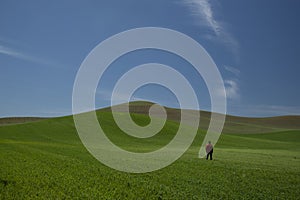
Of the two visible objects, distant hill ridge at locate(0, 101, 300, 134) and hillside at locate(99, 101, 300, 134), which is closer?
hillside at locate(99, 101, 300, 134)

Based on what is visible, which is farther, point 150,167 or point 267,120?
point 267,120

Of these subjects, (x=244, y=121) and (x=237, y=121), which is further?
(x=244, y=121)

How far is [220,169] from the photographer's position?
26953 millimetres

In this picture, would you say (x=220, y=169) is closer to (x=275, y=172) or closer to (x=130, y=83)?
(x=275, y=172)

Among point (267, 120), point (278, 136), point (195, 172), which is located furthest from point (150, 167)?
point (267, 120)

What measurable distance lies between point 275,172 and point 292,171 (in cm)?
190

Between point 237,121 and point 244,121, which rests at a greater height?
point 244,121

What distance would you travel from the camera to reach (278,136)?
8975cm

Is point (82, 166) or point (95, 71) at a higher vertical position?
point (95, 71)

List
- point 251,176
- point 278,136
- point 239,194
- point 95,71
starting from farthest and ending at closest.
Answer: point 278,136
point 95,71
point 251,176
point 239,194

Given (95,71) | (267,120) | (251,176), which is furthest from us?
(267,120)

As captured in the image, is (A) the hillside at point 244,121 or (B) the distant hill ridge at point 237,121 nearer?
(A) the hillside at point 244,121

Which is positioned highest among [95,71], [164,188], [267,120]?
[267,120]

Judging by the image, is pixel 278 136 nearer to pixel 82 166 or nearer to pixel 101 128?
pixel 101 128
